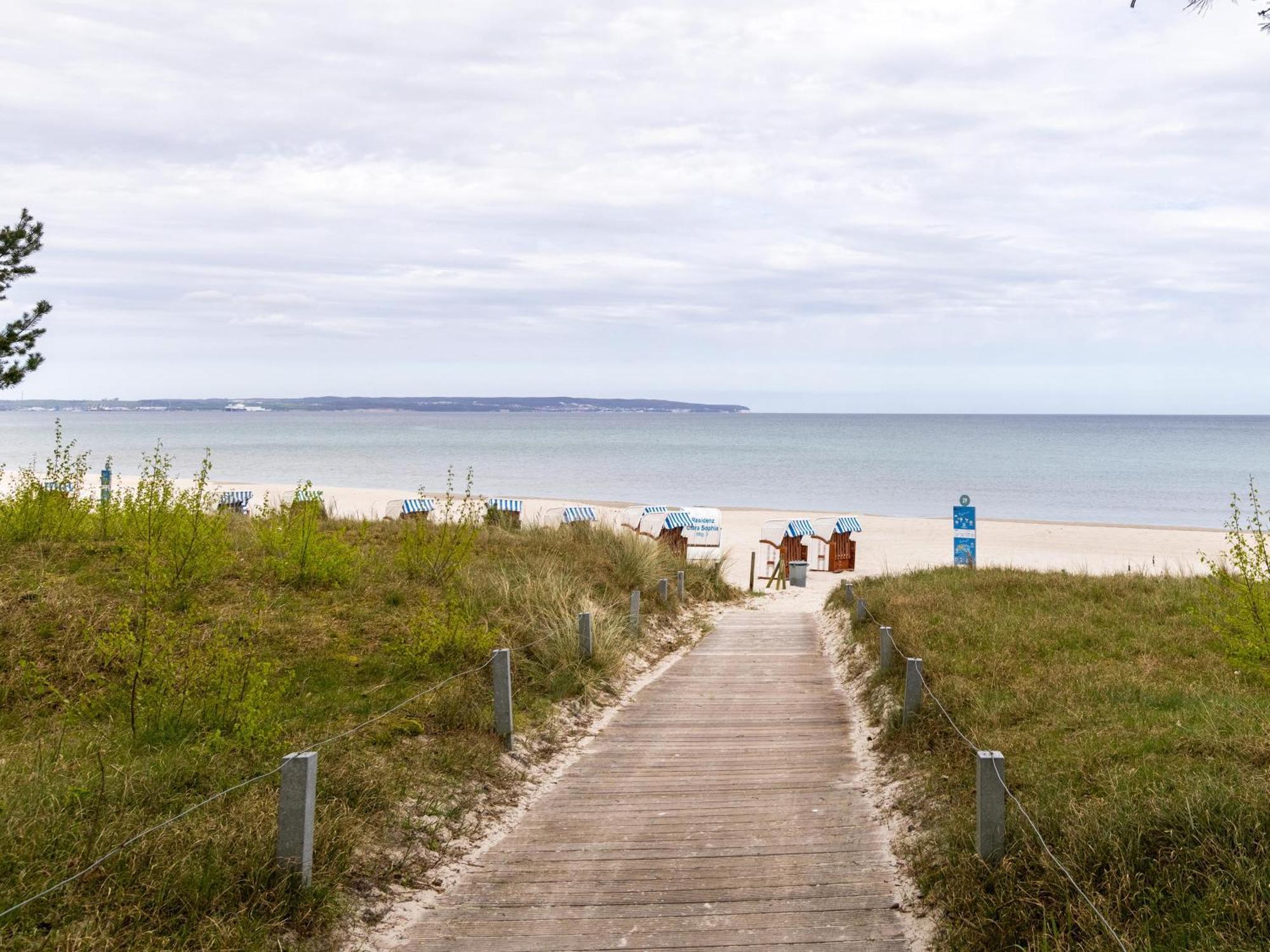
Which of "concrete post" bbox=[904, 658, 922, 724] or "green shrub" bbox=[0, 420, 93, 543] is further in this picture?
"green shrub" bbox=[0, 420, 93, 543]

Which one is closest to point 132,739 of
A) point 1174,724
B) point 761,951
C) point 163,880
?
point 163,880

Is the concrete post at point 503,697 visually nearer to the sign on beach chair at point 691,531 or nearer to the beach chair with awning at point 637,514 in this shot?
the beach chair with awning at point 637,514

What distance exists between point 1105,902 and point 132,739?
5.66 metres

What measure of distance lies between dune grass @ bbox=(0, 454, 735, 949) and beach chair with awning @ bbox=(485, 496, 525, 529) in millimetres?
6083

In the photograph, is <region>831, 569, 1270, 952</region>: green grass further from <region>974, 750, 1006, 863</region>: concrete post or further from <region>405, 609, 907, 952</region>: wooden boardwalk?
→ <region>405, 609, 907, 952</region>: wooden boardwalk

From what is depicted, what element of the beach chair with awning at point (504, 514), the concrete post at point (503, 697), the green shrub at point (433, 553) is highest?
the beach chair with awning at point (504, 514)

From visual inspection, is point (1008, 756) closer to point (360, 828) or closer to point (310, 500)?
point (360, 828)

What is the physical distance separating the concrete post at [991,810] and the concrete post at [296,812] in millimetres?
3273

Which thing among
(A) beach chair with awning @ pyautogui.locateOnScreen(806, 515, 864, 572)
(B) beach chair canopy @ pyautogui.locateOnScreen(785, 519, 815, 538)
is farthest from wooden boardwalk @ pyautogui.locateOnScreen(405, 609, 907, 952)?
(A) beach chair with awning @ pyautogui.locateOnScreen(806, 515, 864, 572)

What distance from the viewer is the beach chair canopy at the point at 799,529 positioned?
1057 inches

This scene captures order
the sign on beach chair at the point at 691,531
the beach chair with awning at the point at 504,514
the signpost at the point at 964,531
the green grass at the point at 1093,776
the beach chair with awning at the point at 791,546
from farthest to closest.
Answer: the beach chair with awning at the point at 791,546 → the sign on beach chair at the point at 691,531 → the signpost at the point at 964,531 → the beach chair with awning at the point at 504,514 → the green grass at the point at 1093,776

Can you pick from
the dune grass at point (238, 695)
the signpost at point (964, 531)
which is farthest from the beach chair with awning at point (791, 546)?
the dune grass at point (238, 695)

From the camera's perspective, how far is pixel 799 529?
27.2 m

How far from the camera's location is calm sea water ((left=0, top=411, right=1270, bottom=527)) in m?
58.0
